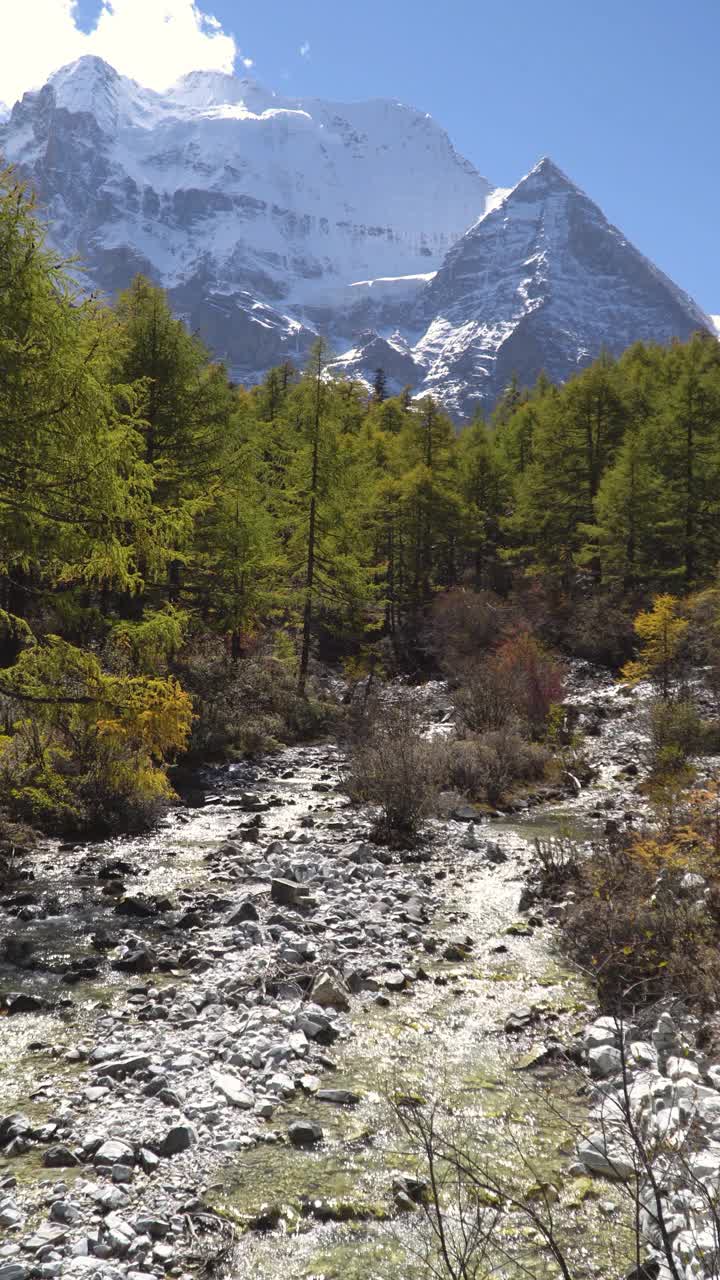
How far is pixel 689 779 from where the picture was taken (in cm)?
1491

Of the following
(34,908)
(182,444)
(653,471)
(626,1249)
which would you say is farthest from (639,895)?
(653,471)

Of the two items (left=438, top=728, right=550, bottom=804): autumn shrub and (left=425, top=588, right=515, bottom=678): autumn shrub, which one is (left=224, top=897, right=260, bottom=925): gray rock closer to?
(left=438, top=728, right=550, bottom=804): autumn shrub

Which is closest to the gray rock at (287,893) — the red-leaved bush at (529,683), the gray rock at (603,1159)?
the gray rock at (603,1159)

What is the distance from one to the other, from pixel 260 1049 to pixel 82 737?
7.10 meters

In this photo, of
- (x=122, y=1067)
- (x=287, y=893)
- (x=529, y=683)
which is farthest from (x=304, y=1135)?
(x=529, y=683)

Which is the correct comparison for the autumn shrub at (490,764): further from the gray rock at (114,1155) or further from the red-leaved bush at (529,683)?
the gray rock at (114,1155)

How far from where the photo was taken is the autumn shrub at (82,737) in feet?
29.8

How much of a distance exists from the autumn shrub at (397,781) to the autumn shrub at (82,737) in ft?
12.0

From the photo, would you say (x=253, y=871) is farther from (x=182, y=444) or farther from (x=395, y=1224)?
(x=182, y=444)

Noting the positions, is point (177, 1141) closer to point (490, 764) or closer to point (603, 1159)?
point (603, 1159)

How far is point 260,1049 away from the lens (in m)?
5.74

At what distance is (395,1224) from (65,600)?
749 centimetres

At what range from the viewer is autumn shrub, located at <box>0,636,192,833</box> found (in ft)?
29.8

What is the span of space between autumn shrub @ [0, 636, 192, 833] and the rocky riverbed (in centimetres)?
96
